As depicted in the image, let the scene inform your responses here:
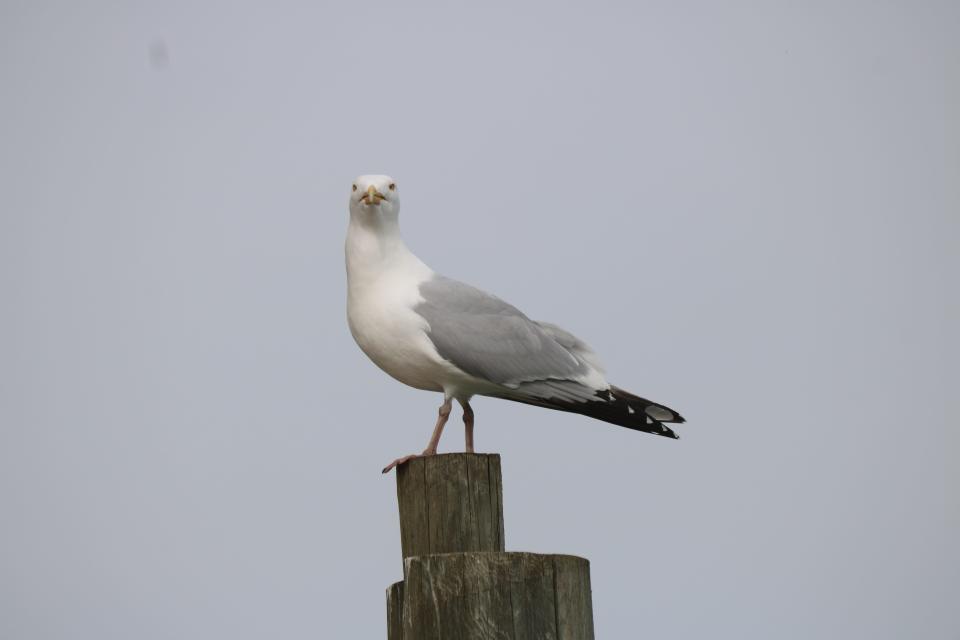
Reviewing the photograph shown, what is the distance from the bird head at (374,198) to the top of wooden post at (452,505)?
6.67 feet

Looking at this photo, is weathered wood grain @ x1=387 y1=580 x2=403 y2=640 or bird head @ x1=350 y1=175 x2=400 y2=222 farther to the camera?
bird head @ x1=350 y1=175 x2=400 y2=222

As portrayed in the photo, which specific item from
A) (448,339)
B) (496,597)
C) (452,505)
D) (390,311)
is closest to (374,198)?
(390,311)

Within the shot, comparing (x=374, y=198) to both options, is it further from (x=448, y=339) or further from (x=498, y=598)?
(x=498, y=598)

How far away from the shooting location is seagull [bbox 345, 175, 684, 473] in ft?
24.8

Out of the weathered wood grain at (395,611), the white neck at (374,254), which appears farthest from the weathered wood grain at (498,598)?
the white neck at (374,254)

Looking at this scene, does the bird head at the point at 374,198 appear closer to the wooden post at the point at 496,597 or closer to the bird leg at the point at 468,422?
the bird leg at the point at 468,422

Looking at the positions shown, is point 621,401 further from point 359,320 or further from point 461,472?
point 461,472

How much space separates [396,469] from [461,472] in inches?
19.9

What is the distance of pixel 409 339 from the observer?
7.52 m

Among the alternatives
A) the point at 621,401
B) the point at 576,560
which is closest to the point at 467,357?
the point at 621,401

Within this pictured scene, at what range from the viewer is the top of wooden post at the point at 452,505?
6.05 metres

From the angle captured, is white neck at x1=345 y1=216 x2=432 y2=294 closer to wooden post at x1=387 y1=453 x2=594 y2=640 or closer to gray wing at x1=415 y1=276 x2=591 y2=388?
gray wing at x1=415 y1=276 x2=591 y2=388

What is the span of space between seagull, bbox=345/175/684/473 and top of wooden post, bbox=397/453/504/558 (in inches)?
49.7

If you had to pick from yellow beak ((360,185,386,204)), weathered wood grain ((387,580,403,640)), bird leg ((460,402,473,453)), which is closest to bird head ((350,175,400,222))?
yellow beak ((360,185,386,204))
